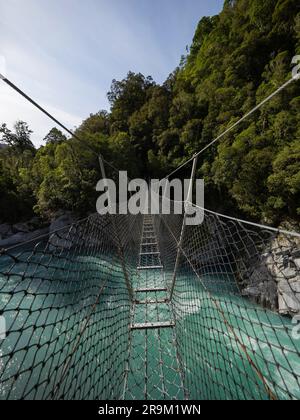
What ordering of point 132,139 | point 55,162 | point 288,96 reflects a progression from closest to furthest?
point 288,96
point 55,162
point 132,139

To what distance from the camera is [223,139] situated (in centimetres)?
698

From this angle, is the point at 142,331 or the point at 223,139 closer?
the point at 142,331

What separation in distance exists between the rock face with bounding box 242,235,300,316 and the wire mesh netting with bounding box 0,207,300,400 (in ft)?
0.06

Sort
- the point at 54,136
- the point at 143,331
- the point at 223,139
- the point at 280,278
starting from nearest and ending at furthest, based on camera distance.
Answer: the point at 280,278 → the point at 143,331 → the point at 223,139 → the point at 54,136

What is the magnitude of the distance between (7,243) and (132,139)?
844cm

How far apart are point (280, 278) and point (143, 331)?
207cm

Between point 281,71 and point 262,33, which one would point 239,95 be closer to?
point 281,71

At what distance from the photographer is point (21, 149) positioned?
14.0 m

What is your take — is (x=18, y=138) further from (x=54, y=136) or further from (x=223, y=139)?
(x=223, y=139)

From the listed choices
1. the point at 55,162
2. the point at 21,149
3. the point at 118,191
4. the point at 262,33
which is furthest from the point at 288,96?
the point at 21,149

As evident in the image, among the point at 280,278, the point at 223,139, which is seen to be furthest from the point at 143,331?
the point at 223,139

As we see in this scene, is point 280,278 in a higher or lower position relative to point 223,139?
lower

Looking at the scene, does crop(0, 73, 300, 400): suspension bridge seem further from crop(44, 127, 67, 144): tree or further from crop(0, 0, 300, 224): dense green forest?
crop(44, 127, 67, 144): tree

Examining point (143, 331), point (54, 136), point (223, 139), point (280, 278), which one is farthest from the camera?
point (54, 136)
